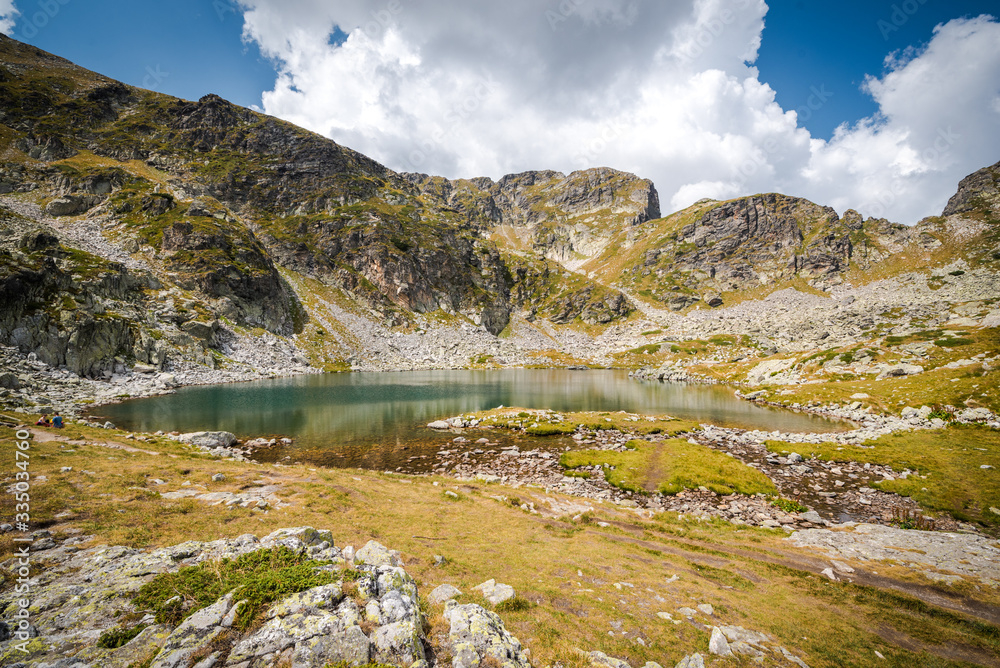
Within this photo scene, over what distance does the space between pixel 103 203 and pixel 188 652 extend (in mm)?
192644

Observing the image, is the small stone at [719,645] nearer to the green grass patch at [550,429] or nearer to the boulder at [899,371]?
the green grass patch at [550,429]

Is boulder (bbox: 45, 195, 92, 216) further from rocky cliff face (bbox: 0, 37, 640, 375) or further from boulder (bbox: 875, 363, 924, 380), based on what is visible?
boulder (bbox: 875, 363, 924, 380)

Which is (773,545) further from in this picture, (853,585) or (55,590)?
(55,590)

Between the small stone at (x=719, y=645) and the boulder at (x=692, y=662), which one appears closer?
the boulder at (x=692, y=662)

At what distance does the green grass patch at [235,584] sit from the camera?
6969 mm

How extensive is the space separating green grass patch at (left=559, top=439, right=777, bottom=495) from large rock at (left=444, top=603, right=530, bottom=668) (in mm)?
22190

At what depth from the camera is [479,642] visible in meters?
7.30

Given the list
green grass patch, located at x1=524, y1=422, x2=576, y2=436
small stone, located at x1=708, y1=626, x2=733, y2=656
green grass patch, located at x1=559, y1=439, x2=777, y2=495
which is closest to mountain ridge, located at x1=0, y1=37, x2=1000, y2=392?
green grass patch, located at x1=524, y1=422, x2=576, y2=436

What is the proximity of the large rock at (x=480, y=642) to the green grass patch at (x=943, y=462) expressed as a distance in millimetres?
30583

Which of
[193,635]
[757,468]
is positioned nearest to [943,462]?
[757,468]

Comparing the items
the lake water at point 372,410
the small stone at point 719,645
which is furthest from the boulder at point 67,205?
the small stone at point 719,645

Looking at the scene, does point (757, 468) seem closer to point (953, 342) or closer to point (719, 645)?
point (719, 645)

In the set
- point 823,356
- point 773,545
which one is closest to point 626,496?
point 773,545

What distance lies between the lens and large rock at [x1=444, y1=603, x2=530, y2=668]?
6938 millimetres
